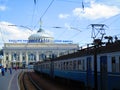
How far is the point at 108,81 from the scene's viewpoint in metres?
17.9

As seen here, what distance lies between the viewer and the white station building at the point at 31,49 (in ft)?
528

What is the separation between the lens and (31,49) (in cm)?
18062

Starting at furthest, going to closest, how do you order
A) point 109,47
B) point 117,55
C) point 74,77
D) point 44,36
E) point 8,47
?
1. point 8,47
2. point 44,36
3. point 74,77
4. point 109,47
5. point 117,55

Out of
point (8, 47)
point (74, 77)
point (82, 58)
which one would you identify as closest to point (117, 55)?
point (82, 58)

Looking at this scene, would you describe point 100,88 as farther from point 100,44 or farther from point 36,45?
point 36,45

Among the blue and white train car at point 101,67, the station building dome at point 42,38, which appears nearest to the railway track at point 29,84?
the blue and white train car at point 101,67

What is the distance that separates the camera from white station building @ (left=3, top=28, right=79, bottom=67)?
528ft

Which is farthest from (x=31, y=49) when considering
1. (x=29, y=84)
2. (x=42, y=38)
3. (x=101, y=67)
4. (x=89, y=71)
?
(x=101, y=67)

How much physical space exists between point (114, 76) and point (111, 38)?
4313mm

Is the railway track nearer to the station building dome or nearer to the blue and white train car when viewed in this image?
the blue and white train car

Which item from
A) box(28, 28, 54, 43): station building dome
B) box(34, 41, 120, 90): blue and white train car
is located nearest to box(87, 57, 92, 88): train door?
box(34, 41, 120, 90): blue and white train car

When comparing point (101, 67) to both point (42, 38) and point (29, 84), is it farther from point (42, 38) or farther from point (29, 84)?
point (42, 38)

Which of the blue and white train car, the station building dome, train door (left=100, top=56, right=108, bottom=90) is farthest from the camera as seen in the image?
the station building dome

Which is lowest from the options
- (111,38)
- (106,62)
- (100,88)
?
(100,88)
